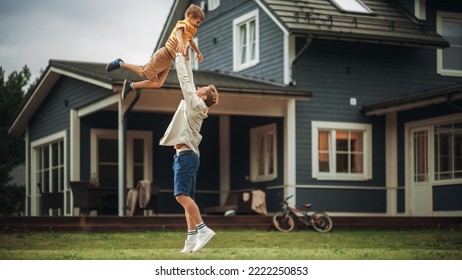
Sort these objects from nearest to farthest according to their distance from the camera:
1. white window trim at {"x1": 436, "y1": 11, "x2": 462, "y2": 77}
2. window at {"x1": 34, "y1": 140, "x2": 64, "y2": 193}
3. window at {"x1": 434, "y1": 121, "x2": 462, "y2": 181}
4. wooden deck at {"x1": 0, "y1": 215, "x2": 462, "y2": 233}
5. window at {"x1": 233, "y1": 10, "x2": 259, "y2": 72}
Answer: wooden deck at {"x1": 0, "y1": 215, "x2": 462, "y2": 233} → window at {"x1": 434, "y1": 121, "x2": 462, "y2": 181} → window at {"x1": 233, "y1": 10, "x2": 259, "y2": 72} → white window trim at {"x1": 436, "y1": 11, "x2": 462, "y2": 77} → window at {"x1": 34, "y1": 140, "x2": 64, "y2": 193}

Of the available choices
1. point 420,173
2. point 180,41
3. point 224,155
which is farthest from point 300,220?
point 180,41

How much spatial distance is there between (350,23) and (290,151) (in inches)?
101

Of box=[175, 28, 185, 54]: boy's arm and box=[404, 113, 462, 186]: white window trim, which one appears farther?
box=[404, 113, 462, 186]: white window trim

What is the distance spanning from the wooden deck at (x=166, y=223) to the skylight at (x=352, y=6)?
4486 millimetres

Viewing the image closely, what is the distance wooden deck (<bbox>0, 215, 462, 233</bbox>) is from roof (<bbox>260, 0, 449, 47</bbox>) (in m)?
3.52

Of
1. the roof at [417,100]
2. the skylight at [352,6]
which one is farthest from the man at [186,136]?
the skylight at [352,6]

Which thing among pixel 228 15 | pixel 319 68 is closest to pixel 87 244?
pixel 319 68

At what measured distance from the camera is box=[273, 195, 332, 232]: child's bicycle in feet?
54.1

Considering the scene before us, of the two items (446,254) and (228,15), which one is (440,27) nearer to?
(228,15)

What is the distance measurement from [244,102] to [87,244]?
630cm

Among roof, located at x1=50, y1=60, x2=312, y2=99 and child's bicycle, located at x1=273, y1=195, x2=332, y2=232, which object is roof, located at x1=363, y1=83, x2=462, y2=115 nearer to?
roof, located at x1=50, y1=60, x2=312, y2=99

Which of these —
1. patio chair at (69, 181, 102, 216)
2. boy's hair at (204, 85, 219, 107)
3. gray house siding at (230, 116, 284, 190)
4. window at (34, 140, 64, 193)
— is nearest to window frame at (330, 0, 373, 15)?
gray house siding at (230, 116, 284, 190)

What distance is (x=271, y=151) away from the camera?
787 inches
